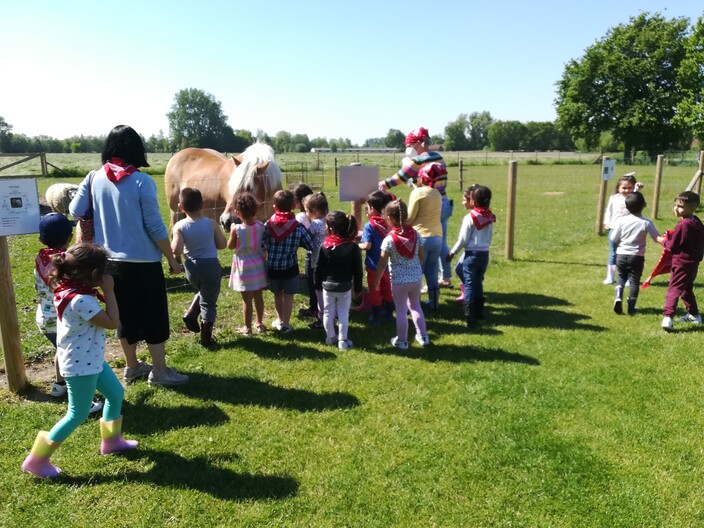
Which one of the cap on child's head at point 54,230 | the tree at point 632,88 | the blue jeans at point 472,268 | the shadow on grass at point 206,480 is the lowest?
the shadow on grass at point 206,480

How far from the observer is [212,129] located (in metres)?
74.4

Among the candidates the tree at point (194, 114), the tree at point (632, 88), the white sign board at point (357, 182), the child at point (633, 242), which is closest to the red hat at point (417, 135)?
the white sign board at point (357, 182)

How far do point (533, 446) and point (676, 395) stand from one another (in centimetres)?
162

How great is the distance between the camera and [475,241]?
585 cm

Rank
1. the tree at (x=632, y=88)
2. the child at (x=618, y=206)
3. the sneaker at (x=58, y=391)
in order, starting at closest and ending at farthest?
the sneaker at (x=58, y=391) → the child at (x=618, y=206) → the tree at (x=632, y=88)

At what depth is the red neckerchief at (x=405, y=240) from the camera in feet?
16.7

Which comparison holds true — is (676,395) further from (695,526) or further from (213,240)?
(213,240)

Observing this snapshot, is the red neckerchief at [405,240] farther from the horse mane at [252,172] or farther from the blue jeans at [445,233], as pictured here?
the horse mane at [252,172]

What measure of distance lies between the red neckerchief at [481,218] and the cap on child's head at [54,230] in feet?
13.3

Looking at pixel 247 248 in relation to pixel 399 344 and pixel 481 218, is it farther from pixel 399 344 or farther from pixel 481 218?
pixel 481 218

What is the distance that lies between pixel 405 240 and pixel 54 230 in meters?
3.05

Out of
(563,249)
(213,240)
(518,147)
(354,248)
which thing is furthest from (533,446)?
(518,147)

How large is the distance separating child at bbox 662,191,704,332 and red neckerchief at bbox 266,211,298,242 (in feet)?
14.0

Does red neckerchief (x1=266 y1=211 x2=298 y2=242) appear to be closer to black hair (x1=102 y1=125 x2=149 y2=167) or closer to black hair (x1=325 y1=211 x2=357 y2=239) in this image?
black hair (x1=325 y1=211 x2=357 y2=239)
